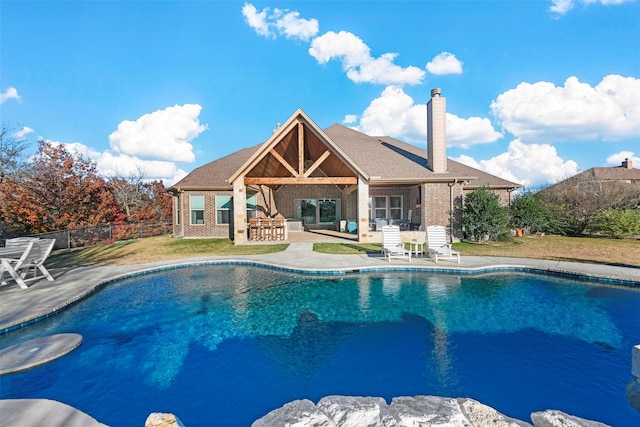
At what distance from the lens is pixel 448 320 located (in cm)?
664

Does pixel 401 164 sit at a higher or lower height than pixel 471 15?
lower

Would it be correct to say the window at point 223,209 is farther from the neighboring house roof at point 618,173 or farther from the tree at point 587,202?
the neighboring house roof at point 618,173

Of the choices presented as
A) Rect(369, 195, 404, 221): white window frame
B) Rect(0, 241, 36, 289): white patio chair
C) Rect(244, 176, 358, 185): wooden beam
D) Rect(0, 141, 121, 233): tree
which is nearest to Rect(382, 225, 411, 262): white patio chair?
Rect(244, 176, 358, 185): wooden beam

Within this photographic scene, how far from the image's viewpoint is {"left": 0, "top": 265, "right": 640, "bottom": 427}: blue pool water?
4137 millimetres

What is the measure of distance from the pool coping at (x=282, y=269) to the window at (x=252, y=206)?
740 centimetres

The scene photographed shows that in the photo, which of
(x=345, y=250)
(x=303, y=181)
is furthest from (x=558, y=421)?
(x=303, y=181)

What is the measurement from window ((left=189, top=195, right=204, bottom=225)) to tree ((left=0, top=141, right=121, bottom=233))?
6694 millimetres

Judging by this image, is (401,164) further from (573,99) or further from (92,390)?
(573,99)

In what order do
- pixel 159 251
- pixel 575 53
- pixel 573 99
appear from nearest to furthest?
pixel 159 251, pixel 575 53, pixel 573 99

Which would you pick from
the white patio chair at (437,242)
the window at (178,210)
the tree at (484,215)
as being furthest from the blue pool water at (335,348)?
the window at (178,210)

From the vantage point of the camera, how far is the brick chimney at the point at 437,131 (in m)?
16.5

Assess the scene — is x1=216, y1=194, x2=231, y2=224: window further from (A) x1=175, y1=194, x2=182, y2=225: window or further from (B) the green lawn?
(A) x1=175, y1=194, x2=182, y2=225: window

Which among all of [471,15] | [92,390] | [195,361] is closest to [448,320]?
[195,361]

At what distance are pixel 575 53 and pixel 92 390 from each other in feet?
81.8
